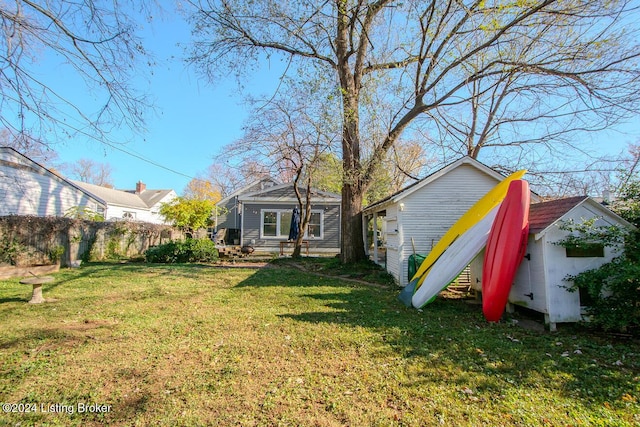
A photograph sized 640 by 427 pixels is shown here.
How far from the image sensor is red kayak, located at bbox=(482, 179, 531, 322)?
5.10 metres

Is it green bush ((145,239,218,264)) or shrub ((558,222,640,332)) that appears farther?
green bush ((145,239,218,264))

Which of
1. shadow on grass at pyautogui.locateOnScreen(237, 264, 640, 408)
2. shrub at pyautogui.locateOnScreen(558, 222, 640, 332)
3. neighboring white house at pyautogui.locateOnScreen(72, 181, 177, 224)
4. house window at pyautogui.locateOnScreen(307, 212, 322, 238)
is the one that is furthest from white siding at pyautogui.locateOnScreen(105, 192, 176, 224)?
shrub at pyautogui.locateOnScreen(558, 222, 640, 332)

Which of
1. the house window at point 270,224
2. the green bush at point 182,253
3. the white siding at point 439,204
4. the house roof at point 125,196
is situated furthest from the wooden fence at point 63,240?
the white siding at point 439,204

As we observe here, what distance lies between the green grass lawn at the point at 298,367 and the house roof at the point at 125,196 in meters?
20.2

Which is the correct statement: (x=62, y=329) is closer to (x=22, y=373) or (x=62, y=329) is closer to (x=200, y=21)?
(x=22, y=373)

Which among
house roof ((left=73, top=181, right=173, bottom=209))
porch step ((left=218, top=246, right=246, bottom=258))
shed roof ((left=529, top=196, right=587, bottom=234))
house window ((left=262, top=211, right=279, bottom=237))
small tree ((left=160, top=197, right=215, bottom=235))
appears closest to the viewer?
shed roof ((left=529, top=196, right=587, bottom=234))

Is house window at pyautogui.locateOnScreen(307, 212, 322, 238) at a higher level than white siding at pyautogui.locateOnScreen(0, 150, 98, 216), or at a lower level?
lower

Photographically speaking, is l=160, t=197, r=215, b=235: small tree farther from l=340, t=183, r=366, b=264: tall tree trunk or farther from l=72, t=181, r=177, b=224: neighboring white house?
l=340, t=183, r=366, b=264: tall tree trunk

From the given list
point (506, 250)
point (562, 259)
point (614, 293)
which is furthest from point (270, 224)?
point (614, 293)

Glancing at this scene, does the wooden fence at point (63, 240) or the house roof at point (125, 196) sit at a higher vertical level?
the house roof at point (125, 196)

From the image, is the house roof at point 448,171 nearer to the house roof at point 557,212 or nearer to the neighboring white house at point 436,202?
the neighboring white house at point 436,202

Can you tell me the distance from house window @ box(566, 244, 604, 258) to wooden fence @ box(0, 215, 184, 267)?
13965mm

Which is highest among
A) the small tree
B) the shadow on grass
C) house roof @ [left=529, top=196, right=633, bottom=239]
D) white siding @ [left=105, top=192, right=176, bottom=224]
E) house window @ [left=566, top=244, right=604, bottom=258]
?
white siding @ [left=105, top=192, right=176, bottom=224]

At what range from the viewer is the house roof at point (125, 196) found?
76.1 ft
